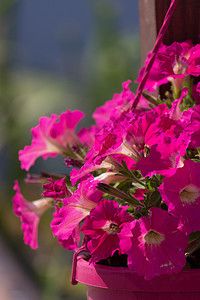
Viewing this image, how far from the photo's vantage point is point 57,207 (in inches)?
25.3

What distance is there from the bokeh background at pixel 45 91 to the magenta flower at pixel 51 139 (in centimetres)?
356

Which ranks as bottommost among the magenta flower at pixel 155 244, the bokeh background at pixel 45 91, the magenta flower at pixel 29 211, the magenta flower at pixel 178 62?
the bokeh background at pixel 45 91

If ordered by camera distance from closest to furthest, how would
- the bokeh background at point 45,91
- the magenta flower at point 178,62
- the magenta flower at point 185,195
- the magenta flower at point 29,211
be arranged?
the magenta flower at point 185,195 → the magenta flower at point 178,62 → the magenta flower at point 29,211 → the bokeh background at point 45,91

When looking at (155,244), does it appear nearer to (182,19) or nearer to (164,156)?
(164,156)

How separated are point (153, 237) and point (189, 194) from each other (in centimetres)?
6

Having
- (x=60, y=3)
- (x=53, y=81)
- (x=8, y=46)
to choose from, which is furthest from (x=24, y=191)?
(x=60, y=3)

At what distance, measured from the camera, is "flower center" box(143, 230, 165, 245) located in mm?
506

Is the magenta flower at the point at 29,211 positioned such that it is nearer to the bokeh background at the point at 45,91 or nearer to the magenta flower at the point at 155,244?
the magenta flower at the point at 155,244

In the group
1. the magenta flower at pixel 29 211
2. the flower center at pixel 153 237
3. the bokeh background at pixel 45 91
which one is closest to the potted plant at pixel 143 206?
the flower center at pixel 153 237

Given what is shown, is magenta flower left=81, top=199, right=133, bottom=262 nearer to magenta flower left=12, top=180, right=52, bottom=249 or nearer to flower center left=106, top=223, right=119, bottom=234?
flower center left=106, top=223, right=119, bottom=234

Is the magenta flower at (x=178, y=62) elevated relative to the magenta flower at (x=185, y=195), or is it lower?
elevated

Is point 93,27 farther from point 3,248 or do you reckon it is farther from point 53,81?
point 3,248

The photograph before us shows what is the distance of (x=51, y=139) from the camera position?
75cm

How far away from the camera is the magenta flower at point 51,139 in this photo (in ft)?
2.44
